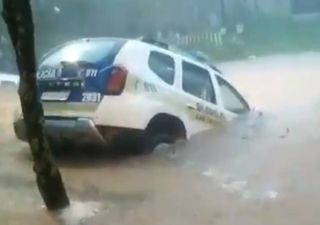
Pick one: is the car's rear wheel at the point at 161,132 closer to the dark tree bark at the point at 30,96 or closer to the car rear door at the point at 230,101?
the car rear door at the point at 230,101

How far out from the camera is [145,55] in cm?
839

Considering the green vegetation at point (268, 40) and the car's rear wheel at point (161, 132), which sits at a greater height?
the car's rear wheel at point (161, 132)

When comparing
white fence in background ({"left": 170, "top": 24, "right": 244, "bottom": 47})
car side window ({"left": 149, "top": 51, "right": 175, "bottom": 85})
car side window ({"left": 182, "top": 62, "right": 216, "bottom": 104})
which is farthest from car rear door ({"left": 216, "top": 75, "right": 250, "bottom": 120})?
white fence in background ({"left": 170, "top": 24, "right": 244, "bottom": 47})

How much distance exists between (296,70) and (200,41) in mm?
7652

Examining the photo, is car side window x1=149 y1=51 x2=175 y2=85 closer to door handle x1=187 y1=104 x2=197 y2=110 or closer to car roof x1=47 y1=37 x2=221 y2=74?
car roof x1=47 y1=37 x2=221 y2=74

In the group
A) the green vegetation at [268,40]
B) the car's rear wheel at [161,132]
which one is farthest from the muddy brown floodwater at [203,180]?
the green vegetation at [268,40]

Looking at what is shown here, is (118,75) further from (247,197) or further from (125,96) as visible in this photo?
(247,197)

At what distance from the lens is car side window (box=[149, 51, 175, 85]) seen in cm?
846

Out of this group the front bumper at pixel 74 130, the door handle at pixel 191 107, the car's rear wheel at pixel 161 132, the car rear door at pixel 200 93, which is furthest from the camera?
the car rear door at pixel 200 93

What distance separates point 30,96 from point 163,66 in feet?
9.78

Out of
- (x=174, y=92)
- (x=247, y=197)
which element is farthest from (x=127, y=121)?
(x=247, y=197)

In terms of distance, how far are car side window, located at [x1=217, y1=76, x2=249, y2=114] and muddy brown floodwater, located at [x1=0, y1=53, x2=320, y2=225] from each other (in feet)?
0.56

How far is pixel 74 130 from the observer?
7.79m

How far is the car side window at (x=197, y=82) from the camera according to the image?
8922 mm
